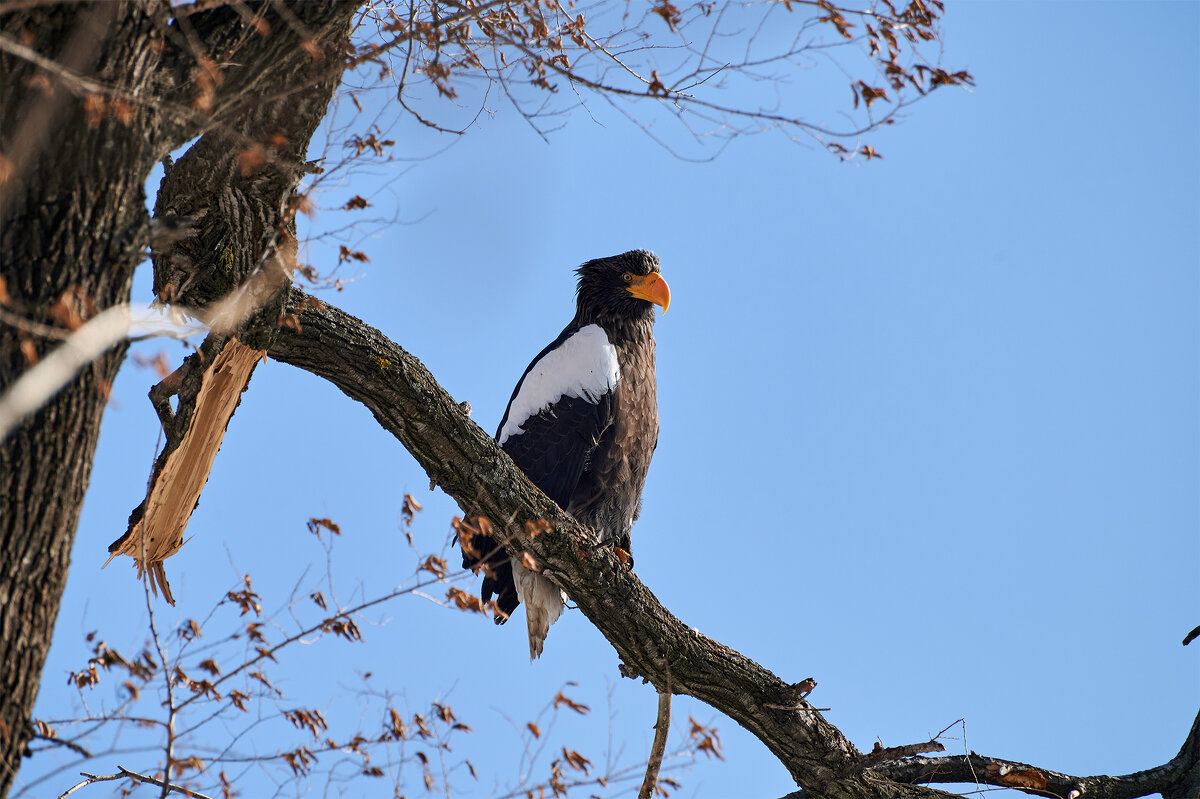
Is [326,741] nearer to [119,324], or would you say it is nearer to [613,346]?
[119,324]

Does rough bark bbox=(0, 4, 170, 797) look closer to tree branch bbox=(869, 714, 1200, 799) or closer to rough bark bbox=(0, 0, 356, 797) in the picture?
rough bark bbox=(0, 0, 356, 797)

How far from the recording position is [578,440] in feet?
15.4

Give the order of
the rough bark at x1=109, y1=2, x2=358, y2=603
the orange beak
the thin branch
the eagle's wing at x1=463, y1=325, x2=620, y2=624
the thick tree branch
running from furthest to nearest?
1. the orange beak
2. the eagle's wing at x1=463, y1=325, x2=620, y2=624
3. the thin branch
4. the thick tree branch
5. the rough bark at x1=109, y1=2, x2=358, y2=603

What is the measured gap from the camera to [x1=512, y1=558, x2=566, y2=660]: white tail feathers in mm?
4770

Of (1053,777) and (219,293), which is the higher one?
(219,293)

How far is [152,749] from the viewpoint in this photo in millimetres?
2371

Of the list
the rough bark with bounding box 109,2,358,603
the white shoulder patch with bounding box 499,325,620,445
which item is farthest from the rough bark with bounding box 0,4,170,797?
the white shoulder patch with bounding box 499,325,620,445

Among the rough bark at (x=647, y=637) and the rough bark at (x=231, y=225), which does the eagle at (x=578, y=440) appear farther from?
the rough bark at (x=231, y=225)

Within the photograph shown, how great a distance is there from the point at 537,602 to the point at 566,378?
3.76 ft

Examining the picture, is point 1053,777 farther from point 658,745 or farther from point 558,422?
point 558,422

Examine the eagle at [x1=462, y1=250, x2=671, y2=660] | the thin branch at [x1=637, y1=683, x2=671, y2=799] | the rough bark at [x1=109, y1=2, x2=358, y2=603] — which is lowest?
the thin branch at [x1=637, y1=683, x2=671, y2=799]

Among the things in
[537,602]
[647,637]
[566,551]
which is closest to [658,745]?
[647,637]

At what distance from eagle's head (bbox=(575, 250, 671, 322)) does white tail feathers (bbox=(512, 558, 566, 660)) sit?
5.44 ft

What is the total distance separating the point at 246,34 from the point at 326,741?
2.16 metres
